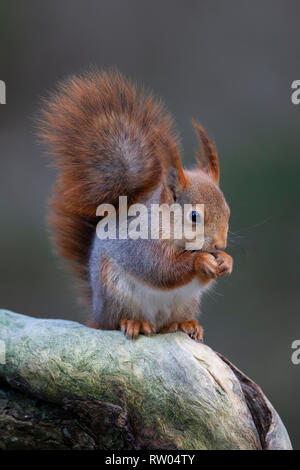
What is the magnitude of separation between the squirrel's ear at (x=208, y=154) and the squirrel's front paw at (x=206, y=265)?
26 centimetres

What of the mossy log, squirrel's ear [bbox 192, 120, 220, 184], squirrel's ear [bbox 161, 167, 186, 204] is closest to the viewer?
the mossy log

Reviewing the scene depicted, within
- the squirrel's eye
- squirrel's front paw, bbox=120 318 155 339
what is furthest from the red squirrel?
the squirrel's eye

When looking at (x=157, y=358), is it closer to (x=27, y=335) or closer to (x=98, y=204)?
(x=27, y=335)

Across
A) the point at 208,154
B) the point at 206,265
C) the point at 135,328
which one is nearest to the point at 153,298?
the point at 135,328

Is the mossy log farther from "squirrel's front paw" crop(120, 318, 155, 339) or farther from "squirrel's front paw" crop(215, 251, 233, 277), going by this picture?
"squirrel's front paw" crop(215, 251, 233, 277)

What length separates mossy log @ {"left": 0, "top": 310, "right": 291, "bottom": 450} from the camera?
1253 mm

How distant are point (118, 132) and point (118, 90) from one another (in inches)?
4.0

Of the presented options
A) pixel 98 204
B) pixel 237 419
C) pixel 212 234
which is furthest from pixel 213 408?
pixel 98 204

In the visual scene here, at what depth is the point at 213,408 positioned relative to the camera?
1275mm

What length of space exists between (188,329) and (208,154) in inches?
16.6

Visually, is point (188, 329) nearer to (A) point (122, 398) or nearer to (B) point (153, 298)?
(B) point (153, 298)

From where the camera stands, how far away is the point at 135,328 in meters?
1.42

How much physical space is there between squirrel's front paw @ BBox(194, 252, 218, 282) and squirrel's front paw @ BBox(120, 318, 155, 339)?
20 centimetres

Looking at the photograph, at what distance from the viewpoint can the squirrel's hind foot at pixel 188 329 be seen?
1515 millimetres
